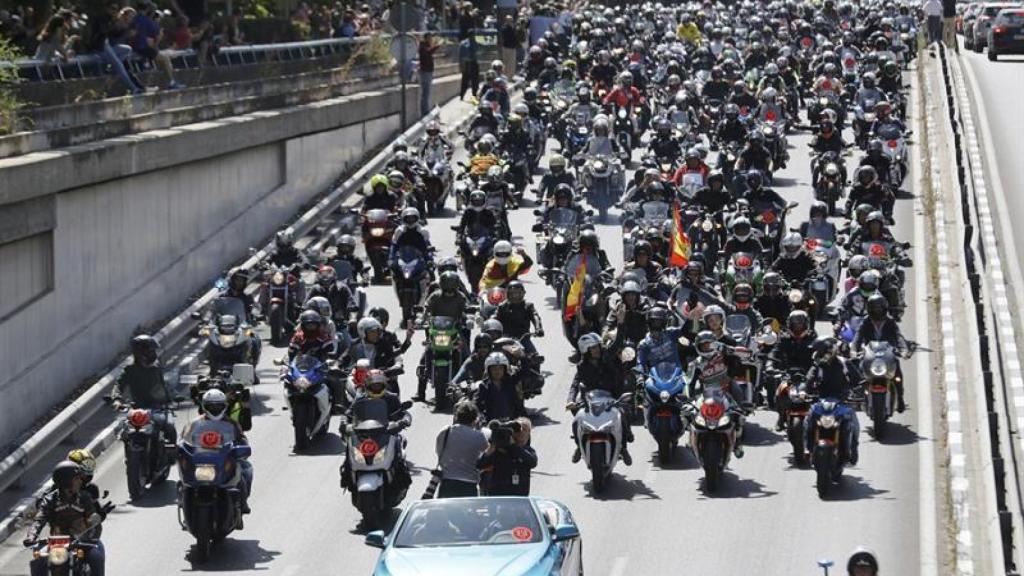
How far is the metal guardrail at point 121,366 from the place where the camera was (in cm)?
2553

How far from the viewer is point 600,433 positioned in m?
24.5

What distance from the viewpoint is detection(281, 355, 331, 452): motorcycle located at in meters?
27.0

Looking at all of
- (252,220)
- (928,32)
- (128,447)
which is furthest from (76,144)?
(928,32)

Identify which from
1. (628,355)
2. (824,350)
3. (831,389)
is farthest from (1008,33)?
(831,389)

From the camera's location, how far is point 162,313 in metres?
34.2

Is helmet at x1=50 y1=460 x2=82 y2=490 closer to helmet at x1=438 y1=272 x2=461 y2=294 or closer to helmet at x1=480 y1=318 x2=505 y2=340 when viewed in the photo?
helmet at x1=480 y1=318 x2=505 y2=340

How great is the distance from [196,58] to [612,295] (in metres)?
10.7

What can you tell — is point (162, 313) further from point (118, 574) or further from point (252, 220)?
point (118, 574)

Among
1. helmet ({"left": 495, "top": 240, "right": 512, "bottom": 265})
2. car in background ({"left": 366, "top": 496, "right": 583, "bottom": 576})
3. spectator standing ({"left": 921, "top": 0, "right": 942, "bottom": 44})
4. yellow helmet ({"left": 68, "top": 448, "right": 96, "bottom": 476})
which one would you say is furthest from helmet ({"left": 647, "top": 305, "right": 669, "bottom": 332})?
spectator standing ({"left": 921, "top": 0, "right": 942, "bottom": 44})

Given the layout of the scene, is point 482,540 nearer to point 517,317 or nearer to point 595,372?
point 595,372

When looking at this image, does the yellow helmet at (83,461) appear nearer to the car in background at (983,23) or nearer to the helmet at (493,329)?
the helmet at (493,329)

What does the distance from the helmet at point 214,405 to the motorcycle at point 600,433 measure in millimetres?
3861

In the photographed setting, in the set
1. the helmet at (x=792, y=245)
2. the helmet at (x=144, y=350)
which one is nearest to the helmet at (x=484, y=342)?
the helmet at (x=144, y=350)

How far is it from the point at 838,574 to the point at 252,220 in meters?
20.5
